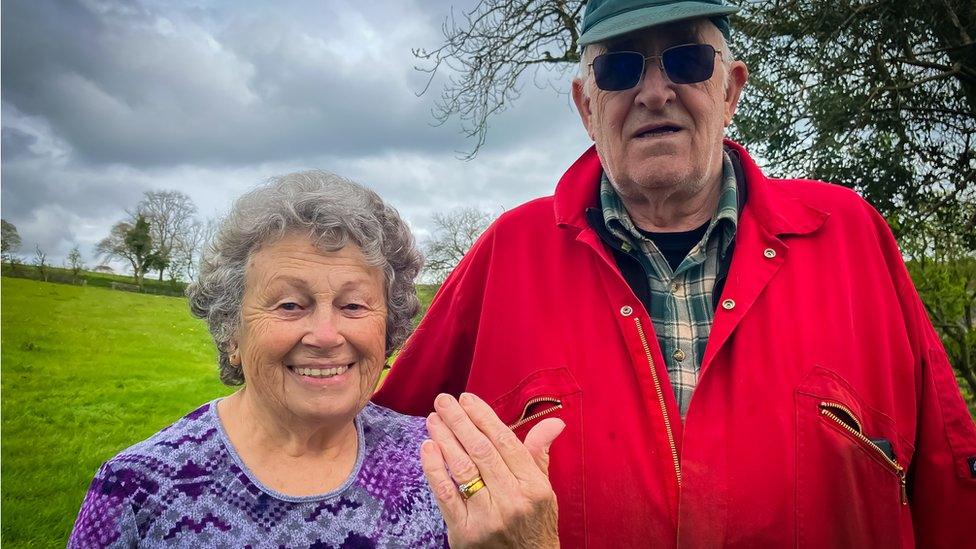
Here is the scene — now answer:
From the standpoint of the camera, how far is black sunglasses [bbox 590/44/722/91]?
86.7 inches

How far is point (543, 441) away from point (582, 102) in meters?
1.64

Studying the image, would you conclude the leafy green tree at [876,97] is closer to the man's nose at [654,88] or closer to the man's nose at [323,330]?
the man's nose at [654,88]

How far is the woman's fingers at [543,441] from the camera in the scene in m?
1.47

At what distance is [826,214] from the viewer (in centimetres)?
210

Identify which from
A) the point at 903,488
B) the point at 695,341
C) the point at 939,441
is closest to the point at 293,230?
the point at 695,341

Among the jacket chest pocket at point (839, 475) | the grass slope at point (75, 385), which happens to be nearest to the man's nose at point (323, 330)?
the jacket chest pocket at point (839, 475)

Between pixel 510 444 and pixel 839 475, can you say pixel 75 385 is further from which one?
pixel 839 475

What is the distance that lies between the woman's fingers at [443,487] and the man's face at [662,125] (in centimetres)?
132

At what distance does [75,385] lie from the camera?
9.27 metres

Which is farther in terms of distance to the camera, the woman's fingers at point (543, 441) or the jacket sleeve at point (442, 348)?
the jacket sleeve at point (442, 348)

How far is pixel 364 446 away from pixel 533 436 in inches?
27.5

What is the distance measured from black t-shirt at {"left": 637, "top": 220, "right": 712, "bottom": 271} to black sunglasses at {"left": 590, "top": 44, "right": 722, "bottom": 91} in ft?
1.90

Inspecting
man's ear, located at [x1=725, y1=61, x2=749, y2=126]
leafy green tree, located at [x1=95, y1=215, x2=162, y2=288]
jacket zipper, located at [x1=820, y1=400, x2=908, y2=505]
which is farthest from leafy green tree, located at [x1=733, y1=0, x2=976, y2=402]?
leafy green tree, located at [x1=95, y1=215, x2=162, y2=288]

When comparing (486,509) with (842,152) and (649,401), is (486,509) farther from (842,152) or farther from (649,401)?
(842,152)
